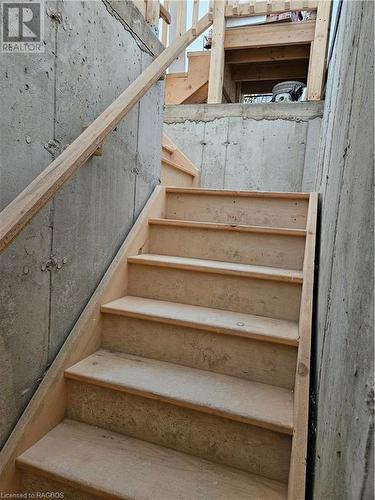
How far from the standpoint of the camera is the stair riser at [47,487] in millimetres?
1065

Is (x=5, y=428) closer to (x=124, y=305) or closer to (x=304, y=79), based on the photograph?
(x=124, y=305)

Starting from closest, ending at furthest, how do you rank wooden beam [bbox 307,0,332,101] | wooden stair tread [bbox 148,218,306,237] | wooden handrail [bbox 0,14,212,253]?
wooden handrail [bbox 0,14,212,253], wooden stair tread [bbox 148,218,306,237], wooden beam [bbox 307,0,332,101]

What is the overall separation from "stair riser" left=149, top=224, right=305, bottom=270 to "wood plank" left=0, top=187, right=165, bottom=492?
172mm

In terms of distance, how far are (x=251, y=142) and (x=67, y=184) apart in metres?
2.39

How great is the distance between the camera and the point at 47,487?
1.10 meters

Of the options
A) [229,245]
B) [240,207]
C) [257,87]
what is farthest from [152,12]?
[257,87]

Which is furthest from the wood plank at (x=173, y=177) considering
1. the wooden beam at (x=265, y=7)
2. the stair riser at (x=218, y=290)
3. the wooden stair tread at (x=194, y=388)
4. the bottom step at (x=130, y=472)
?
the wooden beam at (x=265, y=7)

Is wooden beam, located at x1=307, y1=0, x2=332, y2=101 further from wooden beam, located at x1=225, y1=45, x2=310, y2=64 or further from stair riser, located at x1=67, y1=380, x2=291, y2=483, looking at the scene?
stair riser, located at x1=67, y1=380, x2=291, y2=483

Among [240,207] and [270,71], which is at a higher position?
[270,71]

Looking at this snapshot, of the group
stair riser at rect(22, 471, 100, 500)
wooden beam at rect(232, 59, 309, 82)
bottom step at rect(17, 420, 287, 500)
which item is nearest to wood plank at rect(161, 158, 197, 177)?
bottom step at rect(17, 420, 287, 500)

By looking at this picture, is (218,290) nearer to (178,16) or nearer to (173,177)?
(173,177)

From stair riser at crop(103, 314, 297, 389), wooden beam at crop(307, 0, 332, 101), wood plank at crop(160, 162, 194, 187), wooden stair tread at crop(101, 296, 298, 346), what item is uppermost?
wooden beam at crop(307, 0, 332, 101)

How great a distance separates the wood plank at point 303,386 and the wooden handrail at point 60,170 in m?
1.03

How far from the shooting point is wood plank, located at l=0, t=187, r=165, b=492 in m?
1.10
